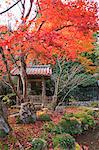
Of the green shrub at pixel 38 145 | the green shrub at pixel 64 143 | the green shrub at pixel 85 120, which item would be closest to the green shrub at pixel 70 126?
the green shrub at pixel 85 120

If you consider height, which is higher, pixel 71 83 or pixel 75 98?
pixel 71 83

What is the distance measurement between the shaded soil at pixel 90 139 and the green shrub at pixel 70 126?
0.31 metres

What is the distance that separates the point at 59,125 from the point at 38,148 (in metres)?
2.97

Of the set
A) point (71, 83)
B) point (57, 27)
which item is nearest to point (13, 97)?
point (71, 83)

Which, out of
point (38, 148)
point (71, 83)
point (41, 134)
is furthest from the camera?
point (71, 83)

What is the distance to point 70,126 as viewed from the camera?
10.7 meters

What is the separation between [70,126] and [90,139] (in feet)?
3.34

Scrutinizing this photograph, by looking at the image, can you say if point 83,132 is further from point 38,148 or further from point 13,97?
point 13,97

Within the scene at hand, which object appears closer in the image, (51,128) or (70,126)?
(51,128)

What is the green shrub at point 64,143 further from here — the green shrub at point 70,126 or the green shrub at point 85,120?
the green shrub at point 85,120

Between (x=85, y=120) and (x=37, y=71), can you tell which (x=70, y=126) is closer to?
(x=85, y=120)

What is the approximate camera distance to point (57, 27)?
10.5m

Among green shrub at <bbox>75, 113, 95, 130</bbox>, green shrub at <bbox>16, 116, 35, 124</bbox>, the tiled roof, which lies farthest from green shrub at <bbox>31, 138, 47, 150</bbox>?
the tiled roof

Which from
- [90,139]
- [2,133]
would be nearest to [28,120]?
[2,133]
